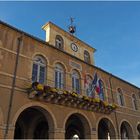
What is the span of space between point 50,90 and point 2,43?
4088 mm

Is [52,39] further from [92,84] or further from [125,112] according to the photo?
[125,112]

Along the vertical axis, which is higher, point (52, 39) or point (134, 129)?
point (52, 39)

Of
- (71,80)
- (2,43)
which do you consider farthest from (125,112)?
(2,43)

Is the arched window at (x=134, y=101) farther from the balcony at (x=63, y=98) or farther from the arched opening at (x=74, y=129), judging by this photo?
the arched opening at (x=74, y=129)

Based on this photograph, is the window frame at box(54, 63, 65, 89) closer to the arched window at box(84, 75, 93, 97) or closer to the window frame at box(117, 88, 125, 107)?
the arched window at box(84, 75, 93, 97)

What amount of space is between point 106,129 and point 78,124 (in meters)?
2.75

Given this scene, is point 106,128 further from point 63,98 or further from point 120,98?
point 63,98

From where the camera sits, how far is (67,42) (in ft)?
59.5

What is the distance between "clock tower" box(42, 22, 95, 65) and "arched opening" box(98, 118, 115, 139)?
20.6ft

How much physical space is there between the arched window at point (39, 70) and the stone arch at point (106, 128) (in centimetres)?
583

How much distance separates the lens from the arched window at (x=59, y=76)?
14.2 m

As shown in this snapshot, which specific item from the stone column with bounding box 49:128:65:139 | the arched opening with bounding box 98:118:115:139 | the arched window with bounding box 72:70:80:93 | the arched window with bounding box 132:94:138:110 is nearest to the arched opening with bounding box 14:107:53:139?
the stone column with bounding box 49:128:65:139

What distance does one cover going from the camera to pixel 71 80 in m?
15.1

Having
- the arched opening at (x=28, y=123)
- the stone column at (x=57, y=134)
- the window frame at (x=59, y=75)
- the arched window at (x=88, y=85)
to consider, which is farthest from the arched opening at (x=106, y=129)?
the stone column at (x=57, y=134)
